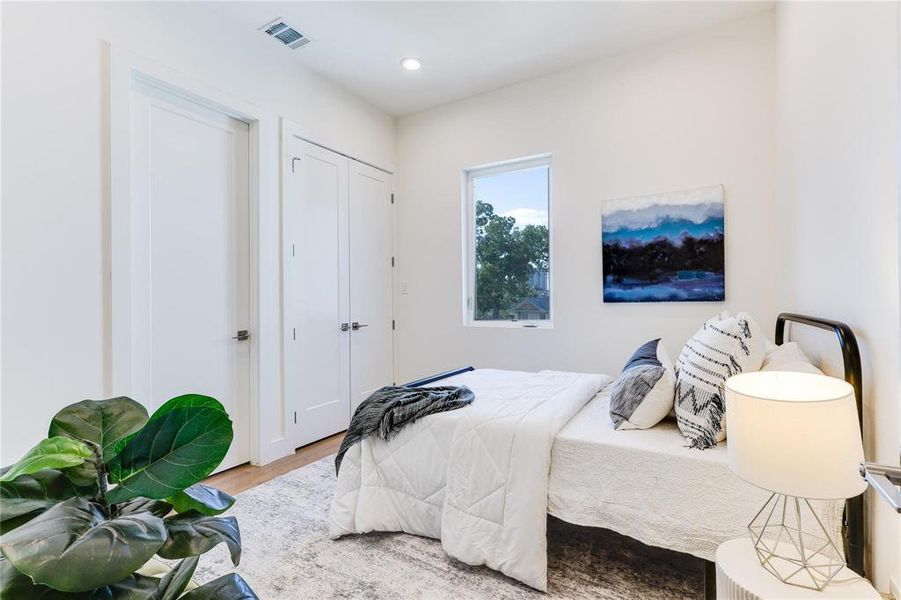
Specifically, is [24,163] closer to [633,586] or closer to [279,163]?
[279,163]

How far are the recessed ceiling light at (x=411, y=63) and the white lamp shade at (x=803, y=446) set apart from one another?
10.5 feet

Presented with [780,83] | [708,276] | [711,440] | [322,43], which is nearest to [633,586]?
[711,440]

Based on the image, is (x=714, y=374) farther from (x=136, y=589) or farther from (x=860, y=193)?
(x=136, y=589)

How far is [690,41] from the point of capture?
300 centimetres

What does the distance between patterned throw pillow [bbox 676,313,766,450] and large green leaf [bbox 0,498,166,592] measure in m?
1.65

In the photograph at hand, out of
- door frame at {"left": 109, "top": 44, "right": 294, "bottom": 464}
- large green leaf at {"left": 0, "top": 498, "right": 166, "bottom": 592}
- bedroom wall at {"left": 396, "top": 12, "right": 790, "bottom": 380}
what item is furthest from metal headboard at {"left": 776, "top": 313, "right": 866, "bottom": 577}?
door frame at {"left": 109, "top": 44, "right": 294, "bottom": 464}

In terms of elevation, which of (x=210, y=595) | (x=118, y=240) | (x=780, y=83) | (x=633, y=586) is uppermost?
(x=780, y=83)

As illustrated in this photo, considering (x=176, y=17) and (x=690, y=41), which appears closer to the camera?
(x=176, y=17)

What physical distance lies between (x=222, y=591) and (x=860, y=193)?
189 centimetres

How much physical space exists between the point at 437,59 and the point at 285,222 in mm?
1688

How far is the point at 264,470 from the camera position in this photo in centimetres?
288

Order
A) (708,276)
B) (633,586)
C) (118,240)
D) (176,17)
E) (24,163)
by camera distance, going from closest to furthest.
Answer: (633,586) → (24,163) → (118,240) → (176,17) → (708,276)

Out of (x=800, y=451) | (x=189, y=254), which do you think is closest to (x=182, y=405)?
(x=800, y=451)

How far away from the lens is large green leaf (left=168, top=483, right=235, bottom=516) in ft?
1.86
